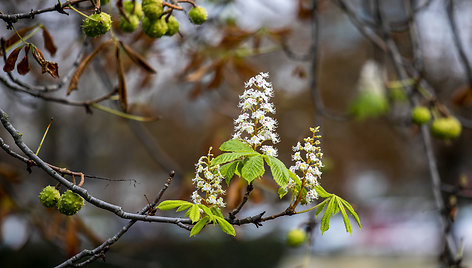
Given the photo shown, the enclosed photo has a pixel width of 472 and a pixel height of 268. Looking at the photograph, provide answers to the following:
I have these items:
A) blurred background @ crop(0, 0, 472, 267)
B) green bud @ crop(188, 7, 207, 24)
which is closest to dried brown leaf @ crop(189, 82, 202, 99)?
blurred background @ crop(0, 0, 472, 267)

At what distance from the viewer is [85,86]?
8.63 meters

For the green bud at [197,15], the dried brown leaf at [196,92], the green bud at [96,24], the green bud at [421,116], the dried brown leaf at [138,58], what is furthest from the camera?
the dried brown leaf at [196,92]

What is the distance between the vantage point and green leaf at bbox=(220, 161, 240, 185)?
54.1 inches

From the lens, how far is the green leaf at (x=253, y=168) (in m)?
1.31

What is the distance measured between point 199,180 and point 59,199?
466 mm

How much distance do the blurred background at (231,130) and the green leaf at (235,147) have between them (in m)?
0.28

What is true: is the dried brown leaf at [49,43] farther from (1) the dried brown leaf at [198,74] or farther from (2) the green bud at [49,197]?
(1) the dried brown leaf at [198,74]

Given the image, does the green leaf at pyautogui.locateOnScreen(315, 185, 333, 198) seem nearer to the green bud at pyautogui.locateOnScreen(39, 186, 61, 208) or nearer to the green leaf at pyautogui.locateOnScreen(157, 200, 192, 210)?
the green leaf at pyautogui.locateOnScreen(157, 200, 192, 210)

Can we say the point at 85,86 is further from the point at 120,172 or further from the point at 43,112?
the point at 120,172

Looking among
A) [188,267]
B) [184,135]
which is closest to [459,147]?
[188,267]

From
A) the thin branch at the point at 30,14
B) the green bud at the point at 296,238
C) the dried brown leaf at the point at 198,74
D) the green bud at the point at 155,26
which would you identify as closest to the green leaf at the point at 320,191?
the green bud at the point at 155,26

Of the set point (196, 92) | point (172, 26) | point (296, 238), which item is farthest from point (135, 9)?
point (196, 92)

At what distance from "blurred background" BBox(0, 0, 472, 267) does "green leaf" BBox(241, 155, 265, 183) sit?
31cm

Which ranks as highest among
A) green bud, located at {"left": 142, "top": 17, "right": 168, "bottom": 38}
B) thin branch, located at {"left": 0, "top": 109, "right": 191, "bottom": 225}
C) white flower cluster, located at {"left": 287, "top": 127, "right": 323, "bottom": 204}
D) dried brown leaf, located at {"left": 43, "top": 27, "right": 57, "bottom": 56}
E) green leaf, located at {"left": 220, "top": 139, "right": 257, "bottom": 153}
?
dried brown leaf, located at {"left": 43, "top": 27, "right": 57, "bottom": 56}
